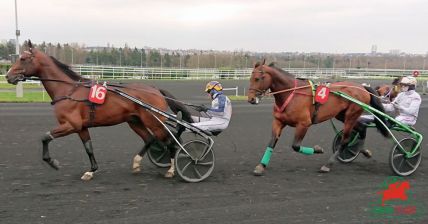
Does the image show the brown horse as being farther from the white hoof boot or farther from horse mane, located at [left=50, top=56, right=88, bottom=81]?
horse mane, located at [left=50, top=56, right=88, bottom=81]

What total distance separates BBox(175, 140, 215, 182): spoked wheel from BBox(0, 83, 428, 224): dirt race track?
0.49 ft

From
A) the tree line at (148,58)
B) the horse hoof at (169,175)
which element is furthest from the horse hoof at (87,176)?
the tree line at (148,58)

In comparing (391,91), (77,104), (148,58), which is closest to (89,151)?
(77,104)

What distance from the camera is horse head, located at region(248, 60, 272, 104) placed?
5.75 metres

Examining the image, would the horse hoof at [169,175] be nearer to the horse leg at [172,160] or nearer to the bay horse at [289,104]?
the horse leg at [172,160]

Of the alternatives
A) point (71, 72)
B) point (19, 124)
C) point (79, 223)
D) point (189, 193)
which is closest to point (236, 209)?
point (189, 193)

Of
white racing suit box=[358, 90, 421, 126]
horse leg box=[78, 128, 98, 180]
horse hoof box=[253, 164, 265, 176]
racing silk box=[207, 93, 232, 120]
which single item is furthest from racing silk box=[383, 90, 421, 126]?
horse leg box=[78, 128, 98, 180]

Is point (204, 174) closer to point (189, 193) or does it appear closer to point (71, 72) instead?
point (189, 193)

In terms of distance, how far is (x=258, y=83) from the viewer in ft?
19.0

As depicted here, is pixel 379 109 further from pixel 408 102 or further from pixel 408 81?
pixel 408 81

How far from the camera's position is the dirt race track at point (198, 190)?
4.11 metres

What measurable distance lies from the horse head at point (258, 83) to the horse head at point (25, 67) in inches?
114

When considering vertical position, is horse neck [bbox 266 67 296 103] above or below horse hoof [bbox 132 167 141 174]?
above

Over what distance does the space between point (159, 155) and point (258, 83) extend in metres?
1.88
